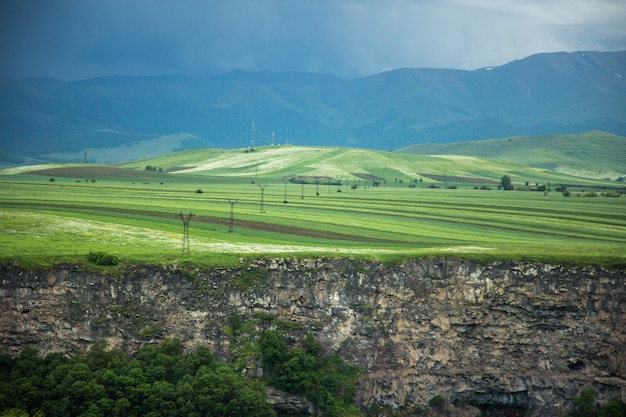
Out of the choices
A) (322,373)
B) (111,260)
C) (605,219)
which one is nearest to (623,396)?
(322,373)

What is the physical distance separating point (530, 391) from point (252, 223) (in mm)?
44071

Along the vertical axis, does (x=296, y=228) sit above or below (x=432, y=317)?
above

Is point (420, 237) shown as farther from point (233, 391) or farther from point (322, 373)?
point (233, 391)

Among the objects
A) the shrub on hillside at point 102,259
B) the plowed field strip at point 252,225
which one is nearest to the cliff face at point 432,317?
the shrub on hillside at point 102,259

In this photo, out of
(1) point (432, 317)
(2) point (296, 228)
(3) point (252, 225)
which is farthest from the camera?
(3) point (252, 225)

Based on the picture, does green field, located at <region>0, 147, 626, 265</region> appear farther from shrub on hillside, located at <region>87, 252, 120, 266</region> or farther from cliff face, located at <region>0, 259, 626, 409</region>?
cliff face, located at <region>0, 259, 626, 409</region>

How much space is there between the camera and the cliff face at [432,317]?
64.4 m

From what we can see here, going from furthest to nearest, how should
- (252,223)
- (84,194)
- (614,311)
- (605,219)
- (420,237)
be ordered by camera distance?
(84,194), (605,219), (252,223), (420,237), (614,311)

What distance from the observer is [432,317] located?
68.6 m

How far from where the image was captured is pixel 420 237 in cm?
9169

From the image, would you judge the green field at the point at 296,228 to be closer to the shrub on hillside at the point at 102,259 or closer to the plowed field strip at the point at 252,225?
the plowed field strip at the point at 252,225

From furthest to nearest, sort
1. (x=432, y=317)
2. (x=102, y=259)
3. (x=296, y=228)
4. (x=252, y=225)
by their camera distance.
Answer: (x=252, y=225), (x=296, y=228), (x=432, y=317), (x=102, y=259)

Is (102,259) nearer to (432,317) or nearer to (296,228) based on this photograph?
(432,317)

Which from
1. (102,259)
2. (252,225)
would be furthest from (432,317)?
(252,225)
